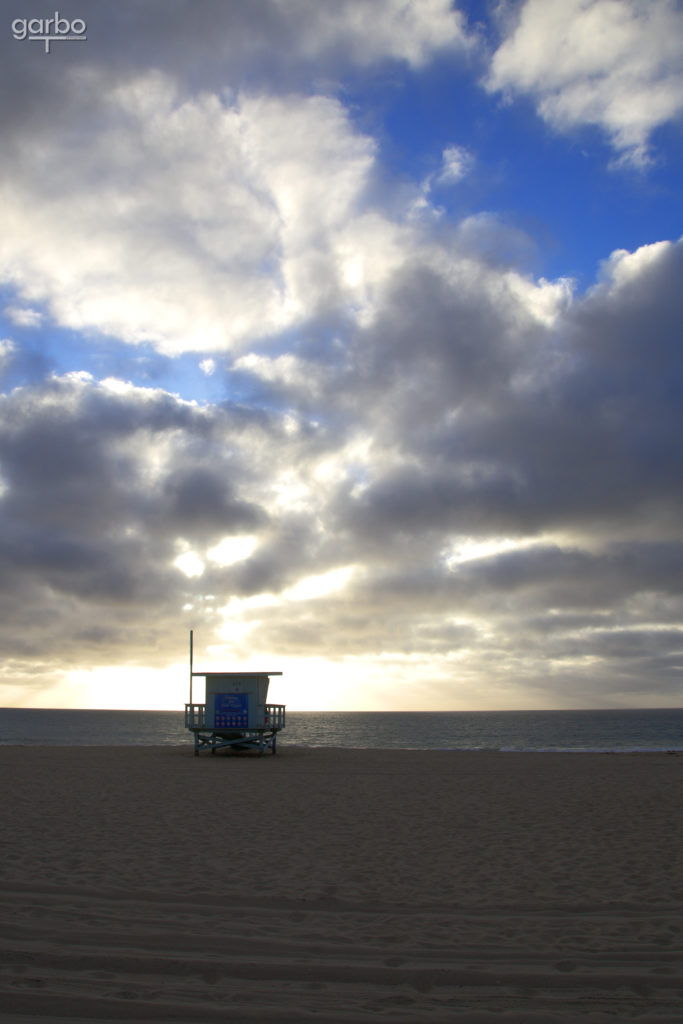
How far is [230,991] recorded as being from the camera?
5121 millimetres

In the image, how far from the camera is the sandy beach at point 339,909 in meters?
5.03

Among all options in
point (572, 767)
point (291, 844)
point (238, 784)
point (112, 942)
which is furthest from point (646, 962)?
point (572, 767)

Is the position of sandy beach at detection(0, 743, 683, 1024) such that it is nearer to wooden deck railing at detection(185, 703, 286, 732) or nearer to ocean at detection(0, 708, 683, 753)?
wooden deck railing at detection(185, 703, 286, 732)

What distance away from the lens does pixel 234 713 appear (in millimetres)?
29703

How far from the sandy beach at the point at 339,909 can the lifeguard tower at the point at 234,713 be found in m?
14.2

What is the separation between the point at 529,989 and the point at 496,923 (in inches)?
64.0

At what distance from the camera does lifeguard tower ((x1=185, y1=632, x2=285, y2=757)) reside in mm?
29625

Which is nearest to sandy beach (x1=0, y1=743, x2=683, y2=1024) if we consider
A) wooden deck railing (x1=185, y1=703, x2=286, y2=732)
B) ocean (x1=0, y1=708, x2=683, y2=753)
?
wooden deck railing (x1=185, y1=703, x2=286, y2=732)

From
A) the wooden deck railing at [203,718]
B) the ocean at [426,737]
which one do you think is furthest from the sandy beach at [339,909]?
the ocean at [426,737]

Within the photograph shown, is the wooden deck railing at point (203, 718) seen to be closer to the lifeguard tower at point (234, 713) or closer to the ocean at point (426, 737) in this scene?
the lifeguard tower at point (234, 713)

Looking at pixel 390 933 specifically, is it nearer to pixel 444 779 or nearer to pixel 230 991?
pixel 230 991

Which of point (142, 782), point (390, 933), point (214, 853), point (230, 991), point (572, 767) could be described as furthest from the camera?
point (572, 767)

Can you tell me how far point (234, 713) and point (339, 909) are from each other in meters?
23.4

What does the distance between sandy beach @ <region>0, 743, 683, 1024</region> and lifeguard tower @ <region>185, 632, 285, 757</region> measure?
14152 mm
